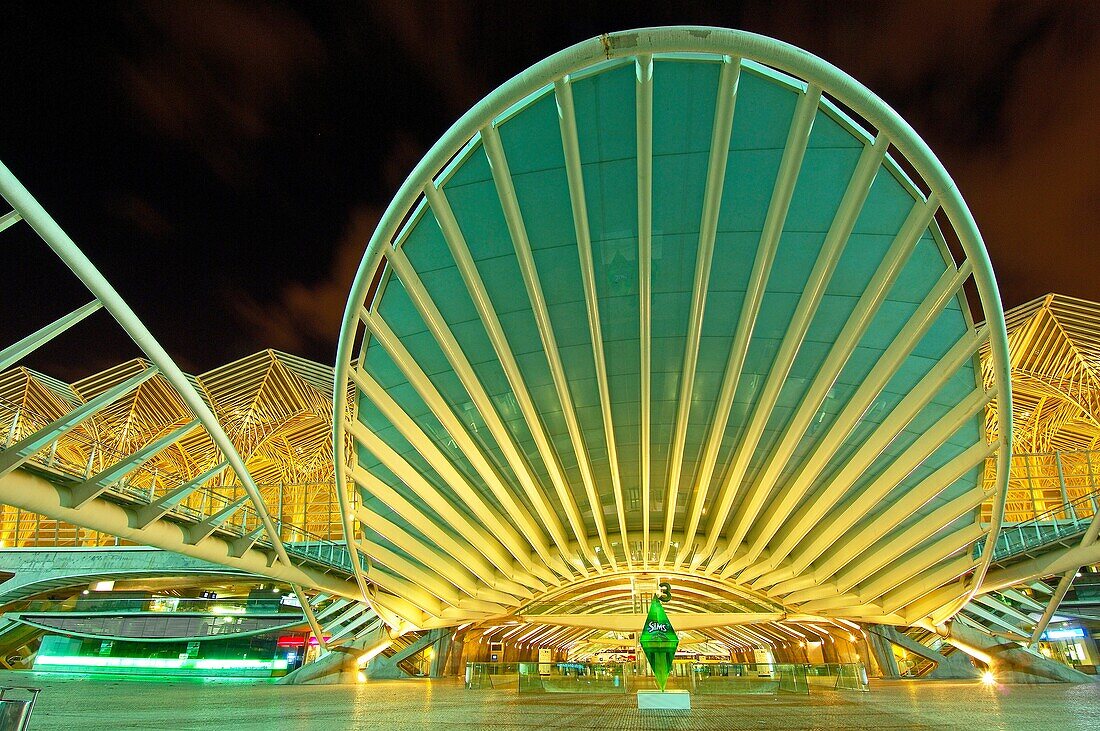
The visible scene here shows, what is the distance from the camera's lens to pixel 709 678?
768 inches

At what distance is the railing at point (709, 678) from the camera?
59.4ft

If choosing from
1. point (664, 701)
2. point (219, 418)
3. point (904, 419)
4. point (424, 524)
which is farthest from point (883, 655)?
point (219, 418)

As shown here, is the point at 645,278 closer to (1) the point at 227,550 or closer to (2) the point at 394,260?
(2) the point at 394,260

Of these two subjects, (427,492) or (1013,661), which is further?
(1013,661)

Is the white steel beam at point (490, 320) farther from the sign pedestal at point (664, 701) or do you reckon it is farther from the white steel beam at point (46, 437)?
the sign pedestal at point (664, 701)

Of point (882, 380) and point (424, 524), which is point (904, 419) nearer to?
point (882, 380)

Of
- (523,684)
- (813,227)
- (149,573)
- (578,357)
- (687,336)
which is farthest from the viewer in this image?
(149,573)

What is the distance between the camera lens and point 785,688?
59.4 feet

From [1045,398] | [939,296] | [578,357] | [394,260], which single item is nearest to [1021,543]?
[939,296]

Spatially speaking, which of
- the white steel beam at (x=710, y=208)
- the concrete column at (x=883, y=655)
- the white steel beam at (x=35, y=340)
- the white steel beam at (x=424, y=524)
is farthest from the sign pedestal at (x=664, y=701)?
the concrete column at (x=883, y=655)

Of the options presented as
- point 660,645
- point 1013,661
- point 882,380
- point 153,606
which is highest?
point 882,380

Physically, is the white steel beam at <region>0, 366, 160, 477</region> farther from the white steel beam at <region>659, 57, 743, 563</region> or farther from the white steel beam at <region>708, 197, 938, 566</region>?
the white steel beam at <region>708, 197, 938, 566</region>

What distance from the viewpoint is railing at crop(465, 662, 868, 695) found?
1811 centimetres

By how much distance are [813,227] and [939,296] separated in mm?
3125
